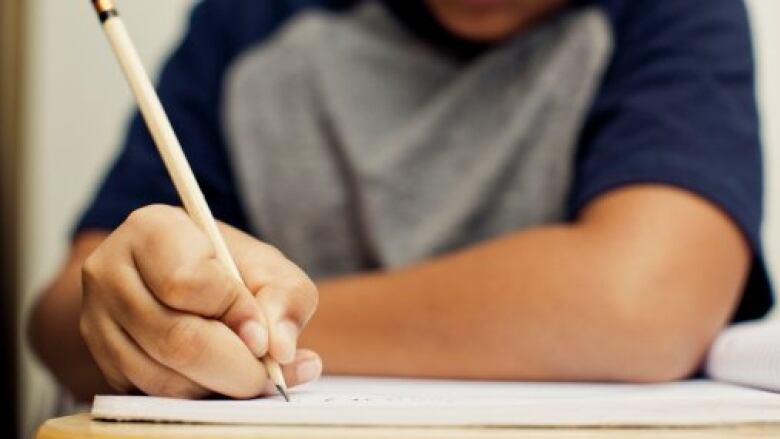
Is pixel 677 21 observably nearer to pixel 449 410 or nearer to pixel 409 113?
pixel 409 113

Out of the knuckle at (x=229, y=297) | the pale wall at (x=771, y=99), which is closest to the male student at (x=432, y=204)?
the knuckle at (x=229, y=297)

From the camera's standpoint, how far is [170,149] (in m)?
0.40

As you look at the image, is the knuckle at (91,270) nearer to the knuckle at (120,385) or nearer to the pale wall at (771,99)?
the knuckle at (120,385)

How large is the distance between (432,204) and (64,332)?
319 mm

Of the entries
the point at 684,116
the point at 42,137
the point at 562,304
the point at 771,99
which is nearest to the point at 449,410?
the point at 562,304

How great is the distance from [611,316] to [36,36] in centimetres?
112

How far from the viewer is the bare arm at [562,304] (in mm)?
583

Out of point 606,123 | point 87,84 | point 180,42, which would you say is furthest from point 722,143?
point 87,84

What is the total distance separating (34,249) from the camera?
4.67ft

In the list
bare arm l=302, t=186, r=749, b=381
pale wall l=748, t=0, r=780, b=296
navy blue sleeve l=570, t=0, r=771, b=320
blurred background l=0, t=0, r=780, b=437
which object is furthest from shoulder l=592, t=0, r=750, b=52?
blurred background l=0, t=0, r=780, b=437

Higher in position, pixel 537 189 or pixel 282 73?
pixel 282 73

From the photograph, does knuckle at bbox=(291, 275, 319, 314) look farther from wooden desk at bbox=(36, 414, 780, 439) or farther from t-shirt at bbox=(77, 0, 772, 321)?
t-shirt at bbox=(77, 0, 772, 321)

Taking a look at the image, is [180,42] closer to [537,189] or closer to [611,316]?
[537,189]

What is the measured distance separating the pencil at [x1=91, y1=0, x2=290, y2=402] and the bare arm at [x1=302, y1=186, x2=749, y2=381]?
0.57 ft
